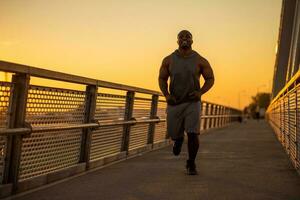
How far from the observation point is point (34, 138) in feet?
20.4

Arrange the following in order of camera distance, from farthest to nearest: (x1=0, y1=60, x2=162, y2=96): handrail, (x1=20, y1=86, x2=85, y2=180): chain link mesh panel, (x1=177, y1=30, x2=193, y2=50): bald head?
(x1=177, y1=30, x2=193, y2=50): bald head < (x1=20, y1=86, x2=85, y2=180): chain link mesh panel < (x1=0, y1=60, x2=162, y2=96): handrail

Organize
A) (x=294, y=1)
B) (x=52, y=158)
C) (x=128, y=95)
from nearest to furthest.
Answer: (x=52, y=158) < (x=128, y=95) < (x=294, y=1)

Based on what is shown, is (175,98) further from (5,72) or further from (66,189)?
(5,72)

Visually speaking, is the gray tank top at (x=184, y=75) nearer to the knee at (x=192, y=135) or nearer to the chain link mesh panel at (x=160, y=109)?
the knee at (x=192, y=135)

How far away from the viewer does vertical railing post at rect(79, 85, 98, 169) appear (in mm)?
7836

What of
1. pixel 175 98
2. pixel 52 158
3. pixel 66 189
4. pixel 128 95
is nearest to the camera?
pixel 66 189

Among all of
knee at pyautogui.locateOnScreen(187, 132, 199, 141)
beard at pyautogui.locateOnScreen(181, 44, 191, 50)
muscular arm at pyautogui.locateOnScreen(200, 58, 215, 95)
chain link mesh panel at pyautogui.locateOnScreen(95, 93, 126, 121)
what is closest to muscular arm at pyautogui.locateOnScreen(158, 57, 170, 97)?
beard at pyautogui.locateOnScreen(181, 44, 191, 50)

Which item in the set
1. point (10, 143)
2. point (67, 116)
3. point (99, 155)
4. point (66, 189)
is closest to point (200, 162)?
point (99, 155)

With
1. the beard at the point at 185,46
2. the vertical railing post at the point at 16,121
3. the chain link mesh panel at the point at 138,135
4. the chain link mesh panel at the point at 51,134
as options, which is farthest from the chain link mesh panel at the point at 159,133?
the vertical railing post at the point at 16,121

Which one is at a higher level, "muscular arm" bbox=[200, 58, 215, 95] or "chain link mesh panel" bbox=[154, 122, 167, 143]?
"muscular arm" bbox=[200, 58, 215, 95]

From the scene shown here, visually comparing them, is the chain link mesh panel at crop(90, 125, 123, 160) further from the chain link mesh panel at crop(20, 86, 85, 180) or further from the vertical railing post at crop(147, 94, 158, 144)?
the vertical railing post at crop(147, 94, 158, 144)

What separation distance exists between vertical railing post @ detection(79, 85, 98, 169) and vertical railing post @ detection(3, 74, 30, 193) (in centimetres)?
212

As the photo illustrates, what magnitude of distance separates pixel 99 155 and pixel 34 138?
2.55 m

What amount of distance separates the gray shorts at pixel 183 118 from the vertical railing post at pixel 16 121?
231 cm
